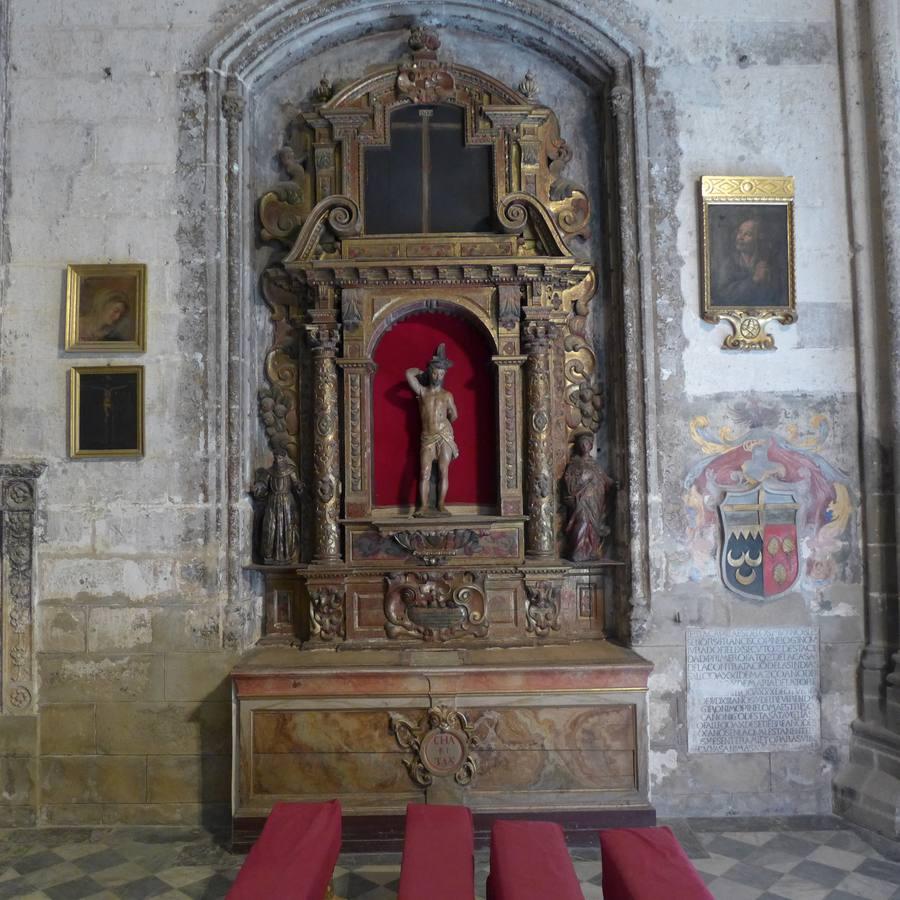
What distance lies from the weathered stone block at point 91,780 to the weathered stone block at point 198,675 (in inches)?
21.4

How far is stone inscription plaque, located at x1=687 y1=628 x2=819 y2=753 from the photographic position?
5.10 metres

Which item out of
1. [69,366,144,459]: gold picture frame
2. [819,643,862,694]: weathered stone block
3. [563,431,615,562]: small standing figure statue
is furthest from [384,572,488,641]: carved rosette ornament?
[819,643,862,694]: weathered stone block

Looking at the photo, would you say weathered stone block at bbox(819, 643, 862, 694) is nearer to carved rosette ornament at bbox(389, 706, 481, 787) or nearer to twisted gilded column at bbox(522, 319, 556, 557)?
twisted gilded column at bbox(522, 319, 556, 557)

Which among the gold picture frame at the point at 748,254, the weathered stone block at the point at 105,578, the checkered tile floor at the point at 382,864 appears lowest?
the checkered tile floor at the point at 382,864

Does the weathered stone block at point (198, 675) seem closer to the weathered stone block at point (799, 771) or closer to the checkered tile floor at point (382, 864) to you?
the checkered tile floor at point (382, 864)

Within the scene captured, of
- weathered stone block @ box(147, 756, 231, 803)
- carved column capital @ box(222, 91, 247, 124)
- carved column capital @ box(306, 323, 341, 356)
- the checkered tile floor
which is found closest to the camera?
the checkered tile floor

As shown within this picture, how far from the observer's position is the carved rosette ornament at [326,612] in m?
5.40

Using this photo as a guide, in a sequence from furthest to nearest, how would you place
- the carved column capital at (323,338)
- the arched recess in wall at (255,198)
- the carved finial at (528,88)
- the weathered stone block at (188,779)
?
1. the carved finial at (528,88)
2. the carved column capital at (323,338)
3. the arched recess in wall at (255,198)
4. the weathered stone block at (188,779)

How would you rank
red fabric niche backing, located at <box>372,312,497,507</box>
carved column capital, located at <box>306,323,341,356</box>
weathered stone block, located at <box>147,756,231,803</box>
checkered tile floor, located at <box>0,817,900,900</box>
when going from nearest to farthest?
checkered tile floor, located at <box>0,817,900,900</box> < weathered stone block, located at <box>147,756,231,803</box> < carved column capital, located at <box>306,323,341,356</box> < red fabric niche backing, located at <box>372,312,497,507</box>

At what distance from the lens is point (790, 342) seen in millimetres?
5320

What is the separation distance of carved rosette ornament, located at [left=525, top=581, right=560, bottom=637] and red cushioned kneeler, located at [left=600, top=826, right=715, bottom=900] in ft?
6.81

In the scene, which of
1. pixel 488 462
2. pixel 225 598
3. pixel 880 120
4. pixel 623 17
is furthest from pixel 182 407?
pixel 880 120

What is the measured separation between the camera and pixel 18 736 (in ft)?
16.4

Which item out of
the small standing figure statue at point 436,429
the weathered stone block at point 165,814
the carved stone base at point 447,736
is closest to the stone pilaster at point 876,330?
the carved stone base at point 447,736
